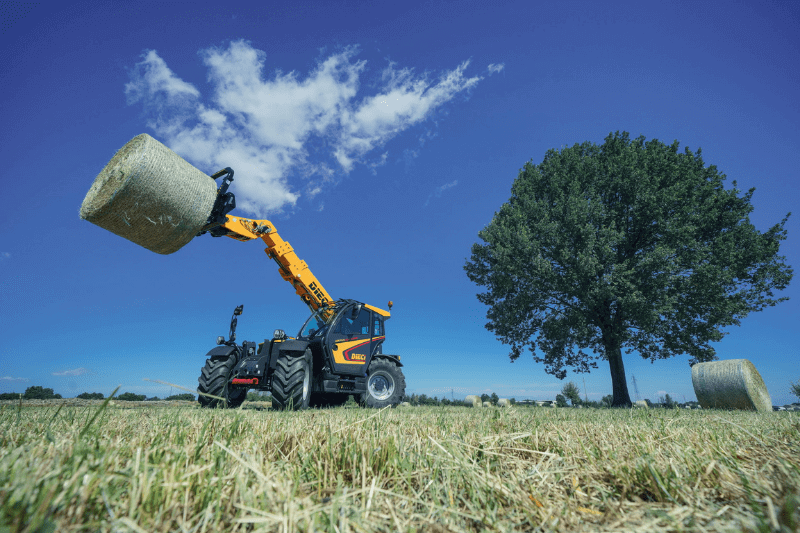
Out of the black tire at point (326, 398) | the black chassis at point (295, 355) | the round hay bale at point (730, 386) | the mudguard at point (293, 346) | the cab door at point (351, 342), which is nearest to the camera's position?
the mudguard at point (293, 346)

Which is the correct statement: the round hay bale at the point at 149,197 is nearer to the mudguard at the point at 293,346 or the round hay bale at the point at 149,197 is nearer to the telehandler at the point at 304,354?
the telehandler at the point at 304,354

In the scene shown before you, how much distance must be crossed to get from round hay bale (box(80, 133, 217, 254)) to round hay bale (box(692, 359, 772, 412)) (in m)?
15.8

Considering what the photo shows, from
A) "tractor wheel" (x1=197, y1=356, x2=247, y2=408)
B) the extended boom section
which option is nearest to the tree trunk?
the extended boom section

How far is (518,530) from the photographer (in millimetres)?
1129

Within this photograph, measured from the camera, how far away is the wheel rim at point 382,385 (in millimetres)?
9625

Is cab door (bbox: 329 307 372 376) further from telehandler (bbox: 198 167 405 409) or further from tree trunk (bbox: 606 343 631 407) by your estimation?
tree trunk (bbox: 606 343 631 407)

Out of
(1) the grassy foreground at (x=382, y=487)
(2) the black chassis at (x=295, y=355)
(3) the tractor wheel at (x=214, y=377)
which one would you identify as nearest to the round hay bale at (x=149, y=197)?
(2) the black chassis at (x=295, y=355)

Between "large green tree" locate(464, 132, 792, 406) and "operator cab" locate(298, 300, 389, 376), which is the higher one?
"large green tree" locate(464, 132, 792, 406)

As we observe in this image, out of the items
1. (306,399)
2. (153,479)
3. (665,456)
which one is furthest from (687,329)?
(153,479)

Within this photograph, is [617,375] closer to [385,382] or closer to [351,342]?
[385,382]

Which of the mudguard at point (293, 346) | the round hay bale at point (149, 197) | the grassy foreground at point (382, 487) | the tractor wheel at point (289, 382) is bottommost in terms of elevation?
the grassy foreground at point (382, 487)

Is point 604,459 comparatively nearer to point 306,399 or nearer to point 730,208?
point 306,399

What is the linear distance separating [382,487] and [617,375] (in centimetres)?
1686

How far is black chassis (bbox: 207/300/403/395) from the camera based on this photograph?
24.7ft
